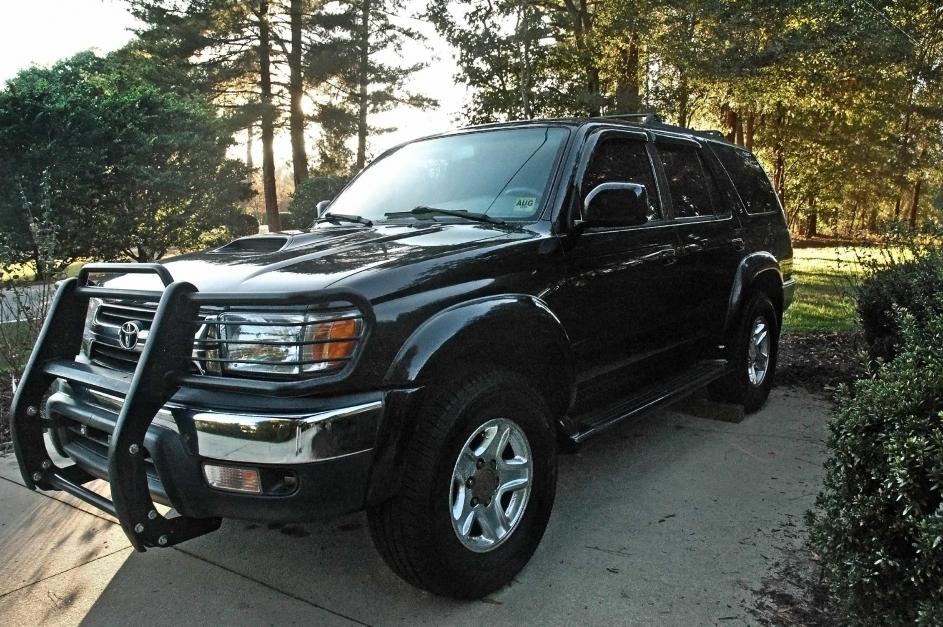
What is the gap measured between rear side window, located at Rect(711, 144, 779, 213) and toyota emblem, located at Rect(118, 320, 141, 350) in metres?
4.01

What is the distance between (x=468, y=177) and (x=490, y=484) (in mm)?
1695

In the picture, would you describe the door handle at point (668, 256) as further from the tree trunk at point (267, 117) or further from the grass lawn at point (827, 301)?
the tree trunk at point (267, 117)

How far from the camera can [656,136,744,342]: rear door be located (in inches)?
172

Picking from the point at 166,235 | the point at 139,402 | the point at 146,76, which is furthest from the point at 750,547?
the point at 146,76

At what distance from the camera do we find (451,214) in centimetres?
358

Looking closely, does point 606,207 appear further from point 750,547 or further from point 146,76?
point 146,76

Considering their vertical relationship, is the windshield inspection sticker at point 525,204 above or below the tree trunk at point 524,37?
below

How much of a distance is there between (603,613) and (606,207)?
68.3 inches

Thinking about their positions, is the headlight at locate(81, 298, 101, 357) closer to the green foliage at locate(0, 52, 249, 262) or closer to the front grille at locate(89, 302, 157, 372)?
the front grille at locate(89, 302, 157, 372)

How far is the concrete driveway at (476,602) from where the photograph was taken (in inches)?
110

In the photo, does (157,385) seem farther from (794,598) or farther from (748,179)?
(748,179)

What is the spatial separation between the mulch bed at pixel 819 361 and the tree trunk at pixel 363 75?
20093mm

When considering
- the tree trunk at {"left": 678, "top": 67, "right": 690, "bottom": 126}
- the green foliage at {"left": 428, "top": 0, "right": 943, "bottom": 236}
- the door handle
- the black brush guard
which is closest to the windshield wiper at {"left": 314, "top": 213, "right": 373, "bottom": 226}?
the black brush guard

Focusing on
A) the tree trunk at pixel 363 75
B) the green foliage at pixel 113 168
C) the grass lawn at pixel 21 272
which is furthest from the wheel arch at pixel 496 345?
the tree trunk at pixel 363 75
